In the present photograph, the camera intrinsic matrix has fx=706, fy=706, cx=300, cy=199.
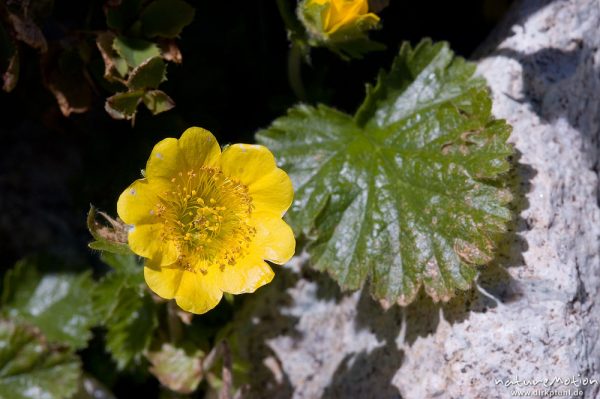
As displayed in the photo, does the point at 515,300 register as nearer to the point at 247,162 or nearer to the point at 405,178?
the point at 405,178

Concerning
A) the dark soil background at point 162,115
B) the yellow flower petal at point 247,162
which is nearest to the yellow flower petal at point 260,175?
the yellow flower petal at point 247,162

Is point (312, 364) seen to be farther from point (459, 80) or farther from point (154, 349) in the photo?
point (459, 80)

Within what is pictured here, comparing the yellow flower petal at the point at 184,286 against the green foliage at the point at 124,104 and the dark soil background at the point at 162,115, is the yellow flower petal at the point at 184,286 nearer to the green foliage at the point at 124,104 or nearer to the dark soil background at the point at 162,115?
the green foliage at the point at 124,104

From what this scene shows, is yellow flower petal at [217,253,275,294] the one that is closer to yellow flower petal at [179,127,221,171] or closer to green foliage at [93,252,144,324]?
yellow flower petal at [179,127,221,171]

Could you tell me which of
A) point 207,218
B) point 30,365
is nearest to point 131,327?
point 30,365

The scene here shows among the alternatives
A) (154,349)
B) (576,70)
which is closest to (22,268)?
(154,349)

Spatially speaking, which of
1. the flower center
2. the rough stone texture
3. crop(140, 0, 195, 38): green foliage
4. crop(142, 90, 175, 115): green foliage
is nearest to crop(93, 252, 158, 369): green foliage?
the rough stone texture
